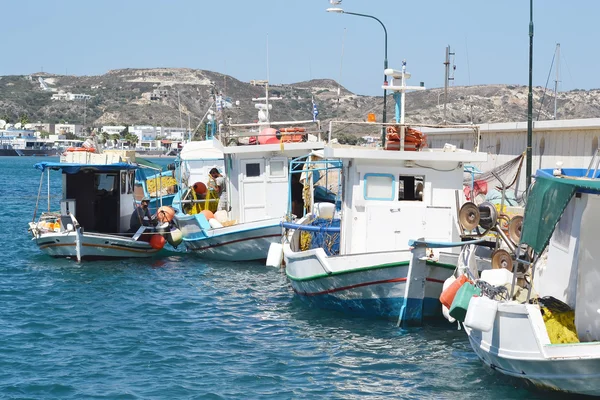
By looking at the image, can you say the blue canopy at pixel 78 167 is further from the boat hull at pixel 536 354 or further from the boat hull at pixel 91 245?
the boat hull at pixel 536 354

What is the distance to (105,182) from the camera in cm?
2562

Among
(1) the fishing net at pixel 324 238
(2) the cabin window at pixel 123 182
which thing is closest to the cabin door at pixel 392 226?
(1) the fishing net at pixel 324 238

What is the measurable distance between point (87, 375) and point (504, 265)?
22.3 ft

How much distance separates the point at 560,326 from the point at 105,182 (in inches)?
668

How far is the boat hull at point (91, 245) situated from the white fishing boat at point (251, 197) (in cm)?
190

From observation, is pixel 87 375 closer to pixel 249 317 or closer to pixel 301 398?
pixel 301 398

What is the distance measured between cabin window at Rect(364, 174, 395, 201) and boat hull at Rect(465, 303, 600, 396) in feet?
15.8

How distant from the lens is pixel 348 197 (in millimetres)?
17250

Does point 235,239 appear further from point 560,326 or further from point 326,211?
point 560,326

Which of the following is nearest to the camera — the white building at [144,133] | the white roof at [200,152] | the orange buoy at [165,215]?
the orange buoy at [165,215]

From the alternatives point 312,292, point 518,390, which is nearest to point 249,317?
point 312,292

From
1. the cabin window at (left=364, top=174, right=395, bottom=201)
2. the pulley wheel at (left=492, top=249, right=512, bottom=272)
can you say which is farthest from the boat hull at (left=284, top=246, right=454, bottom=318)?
the cabin window at (left=364, top=174, right=395, bottom=201)

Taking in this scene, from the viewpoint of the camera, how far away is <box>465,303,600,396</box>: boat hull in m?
10.7

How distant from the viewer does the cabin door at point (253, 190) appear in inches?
985
